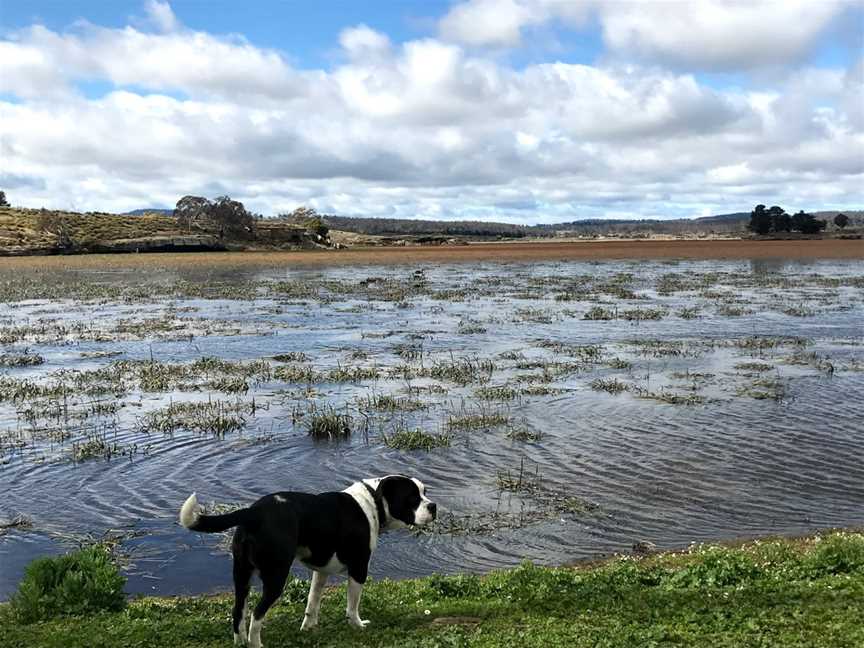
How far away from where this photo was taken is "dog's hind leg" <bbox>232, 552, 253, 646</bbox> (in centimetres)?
732

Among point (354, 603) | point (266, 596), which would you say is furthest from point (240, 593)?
point (354, 603)

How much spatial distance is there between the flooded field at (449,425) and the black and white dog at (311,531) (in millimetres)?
3294

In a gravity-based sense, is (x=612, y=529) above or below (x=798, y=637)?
below

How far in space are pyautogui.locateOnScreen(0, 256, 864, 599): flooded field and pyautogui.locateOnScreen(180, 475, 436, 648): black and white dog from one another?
3294mm

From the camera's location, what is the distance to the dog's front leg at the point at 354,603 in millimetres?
7859

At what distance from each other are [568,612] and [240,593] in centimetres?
300

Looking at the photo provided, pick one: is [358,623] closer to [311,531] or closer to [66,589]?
[311,531]

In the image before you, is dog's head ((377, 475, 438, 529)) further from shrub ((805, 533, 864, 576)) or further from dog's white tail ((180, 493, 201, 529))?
shrub ((805, 533, 864, 576))

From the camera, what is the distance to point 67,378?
23.9 meters

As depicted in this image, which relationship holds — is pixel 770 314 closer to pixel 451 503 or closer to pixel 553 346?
pixel 553 346

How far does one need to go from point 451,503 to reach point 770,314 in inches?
1151

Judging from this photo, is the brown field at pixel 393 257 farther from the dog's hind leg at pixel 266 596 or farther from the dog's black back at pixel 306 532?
the dog's hind leg at pixel 266 596

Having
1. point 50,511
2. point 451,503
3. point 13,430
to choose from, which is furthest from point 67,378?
point 451,503

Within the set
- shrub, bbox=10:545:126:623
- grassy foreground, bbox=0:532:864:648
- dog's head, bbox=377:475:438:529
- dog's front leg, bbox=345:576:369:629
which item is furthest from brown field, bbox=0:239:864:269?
dog's front leg, bbox=345:576:369:629
